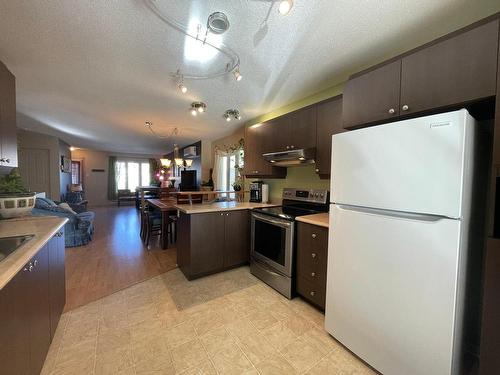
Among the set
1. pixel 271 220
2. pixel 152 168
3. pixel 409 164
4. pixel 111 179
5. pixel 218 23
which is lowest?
pixel 271 220

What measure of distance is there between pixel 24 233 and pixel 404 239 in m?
2.54

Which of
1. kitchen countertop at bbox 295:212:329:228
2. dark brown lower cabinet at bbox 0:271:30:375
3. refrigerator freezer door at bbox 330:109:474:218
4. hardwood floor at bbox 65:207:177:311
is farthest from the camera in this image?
hardwood floor at bbox 65:207:177:311

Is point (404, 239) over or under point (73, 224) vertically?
over

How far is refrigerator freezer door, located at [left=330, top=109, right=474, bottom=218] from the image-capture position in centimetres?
105

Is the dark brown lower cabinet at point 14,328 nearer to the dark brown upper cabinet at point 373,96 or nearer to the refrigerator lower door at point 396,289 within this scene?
the refrigerator lower door at point 396,289

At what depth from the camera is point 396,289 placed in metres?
1.25

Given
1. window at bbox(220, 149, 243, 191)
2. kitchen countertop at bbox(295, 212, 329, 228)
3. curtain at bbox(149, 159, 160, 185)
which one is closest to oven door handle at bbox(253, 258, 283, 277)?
kitchen countertop at bbox(295, 212, 329, 228)

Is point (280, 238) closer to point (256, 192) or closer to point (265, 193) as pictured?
point (265, 193)

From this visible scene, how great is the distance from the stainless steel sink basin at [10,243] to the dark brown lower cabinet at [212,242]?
54.8 inches

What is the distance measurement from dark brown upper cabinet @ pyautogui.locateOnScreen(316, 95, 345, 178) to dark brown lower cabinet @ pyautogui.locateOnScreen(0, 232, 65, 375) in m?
2.44

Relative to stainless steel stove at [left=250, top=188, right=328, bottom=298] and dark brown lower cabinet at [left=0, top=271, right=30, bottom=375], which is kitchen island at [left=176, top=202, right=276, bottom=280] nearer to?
stainless steel stove at [left=250, top=188, right=328, bottom=298]

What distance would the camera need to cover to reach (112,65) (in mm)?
2035

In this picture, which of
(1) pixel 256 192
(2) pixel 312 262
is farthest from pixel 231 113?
(2) pixel 312 262

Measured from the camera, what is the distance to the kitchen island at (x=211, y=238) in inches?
99.7
